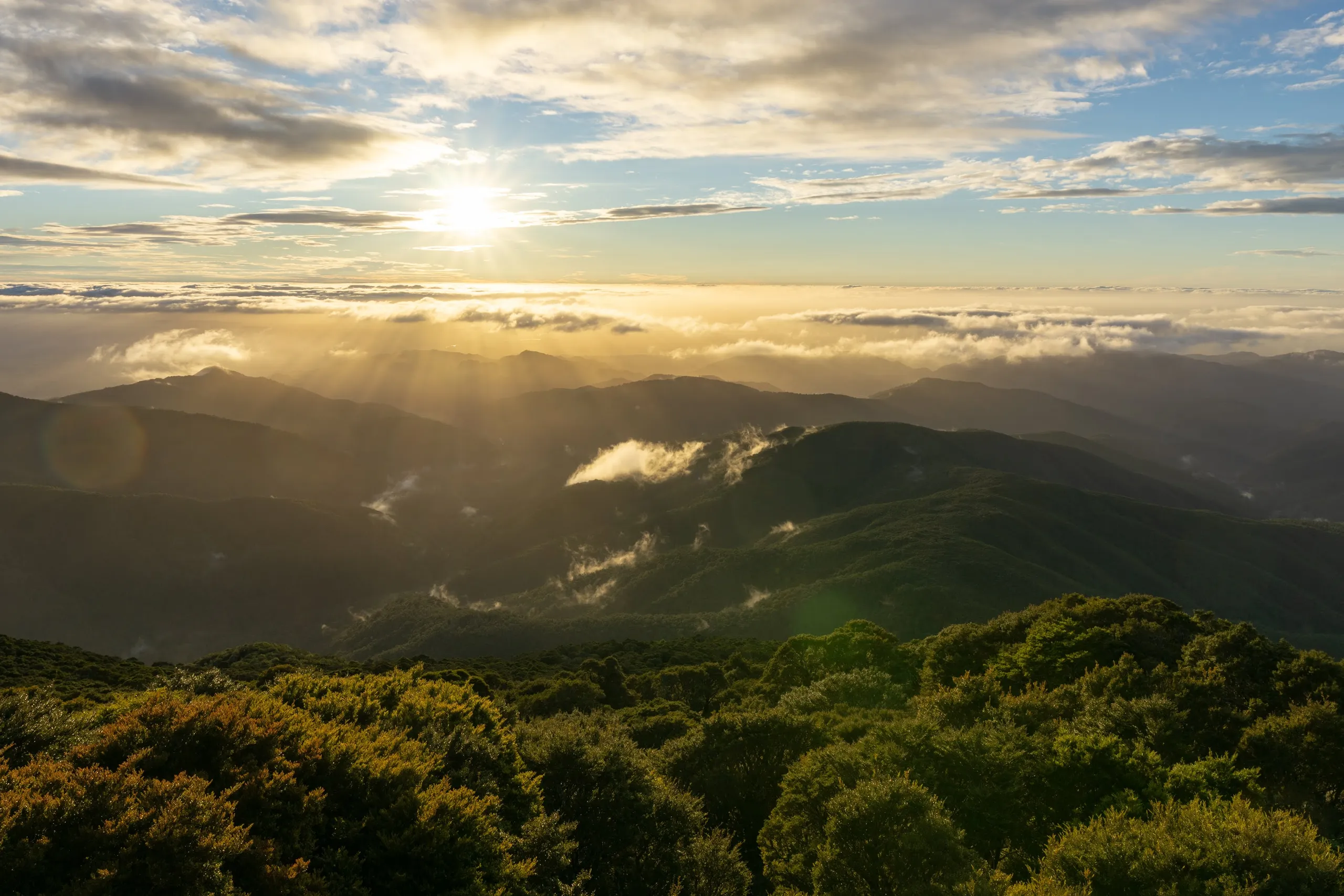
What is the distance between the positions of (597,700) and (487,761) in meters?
64.4

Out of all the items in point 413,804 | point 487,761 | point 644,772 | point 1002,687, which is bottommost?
point 1002,687

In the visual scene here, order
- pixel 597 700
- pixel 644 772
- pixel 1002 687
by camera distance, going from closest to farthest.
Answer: pixel 644 772, pixel 1002 687, pixel 597 700

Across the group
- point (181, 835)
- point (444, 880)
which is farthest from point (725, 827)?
point (181, 835)

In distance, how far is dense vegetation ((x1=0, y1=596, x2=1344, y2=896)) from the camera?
66.0 feet

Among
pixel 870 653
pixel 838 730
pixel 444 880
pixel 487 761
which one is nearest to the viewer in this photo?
pixel 444 880

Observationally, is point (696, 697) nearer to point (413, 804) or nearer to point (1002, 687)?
point (1002, 687)

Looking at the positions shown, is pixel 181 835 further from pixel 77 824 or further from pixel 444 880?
pixel 444 880

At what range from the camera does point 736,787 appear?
43.9 metres

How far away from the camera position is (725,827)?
137ft

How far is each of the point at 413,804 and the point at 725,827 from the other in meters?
24.9

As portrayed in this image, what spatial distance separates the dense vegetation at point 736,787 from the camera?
20125mm

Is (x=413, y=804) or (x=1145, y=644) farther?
(x=1145, y=644)

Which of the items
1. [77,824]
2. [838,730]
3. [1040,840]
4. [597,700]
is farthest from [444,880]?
[597,700]

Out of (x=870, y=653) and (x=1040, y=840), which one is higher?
(x=1040, y=840)
